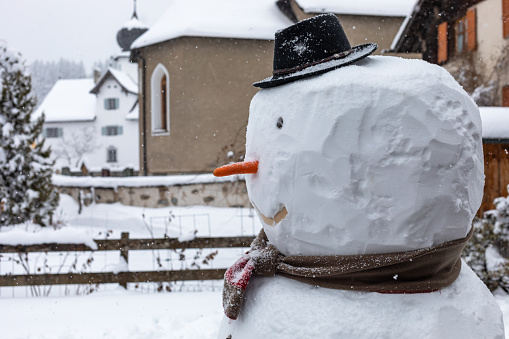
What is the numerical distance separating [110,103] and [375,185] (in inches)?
1326

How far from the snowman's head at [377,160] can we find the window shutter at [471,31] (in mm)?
12144

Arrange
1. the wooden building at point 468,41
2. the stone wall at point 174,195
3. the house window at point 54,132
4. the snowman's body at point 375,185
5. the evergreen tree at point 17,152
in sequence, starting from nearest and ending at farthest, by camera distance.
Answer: the snowman's body at point 375,185, the evergreen tree at point 17,152, the wooden building at point 468,41, the stone wall at point 174,195, the house window at point 54,132

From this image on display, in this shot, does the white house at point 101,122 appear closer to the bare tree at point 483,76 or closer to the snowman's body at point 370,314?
the bare tree at point 483,76

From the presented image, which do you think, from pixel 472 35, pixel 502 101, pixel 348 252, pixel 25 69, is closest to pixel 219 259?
pixel 348 252

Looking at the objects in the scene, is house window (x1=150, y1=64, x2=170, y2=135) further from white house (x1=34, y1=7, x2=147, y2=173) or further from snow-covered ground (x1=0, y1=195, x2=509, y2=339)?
white house (x1=34, y1=7, x2=147, y2=173)

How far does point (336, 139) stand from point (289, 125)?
21cm

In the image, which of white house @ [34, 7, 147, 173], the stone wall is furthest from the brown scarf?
white house @ [34, 7, 147, 173]

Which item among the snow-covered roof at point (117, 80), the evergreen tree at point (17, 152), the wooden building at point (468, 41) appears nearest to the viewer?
the evergreen tree at point (17, 152)

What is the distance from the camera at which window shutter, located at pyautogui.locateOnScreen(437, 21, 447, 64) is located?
13042mm

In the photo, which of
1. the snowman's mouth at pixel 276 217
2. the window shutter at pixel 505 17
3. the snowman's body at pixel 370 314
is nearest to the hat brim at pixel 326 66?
the snowman's mouth at pixel 276 217

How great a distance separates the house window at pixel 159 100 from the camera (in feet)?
50.1

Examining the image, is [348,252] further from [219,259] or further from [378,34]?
[378,34]

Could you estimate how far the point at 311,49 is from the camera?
6.03 feet

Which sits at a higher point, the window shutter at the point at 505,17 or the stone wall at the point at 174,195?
the window shutter at the point at 505,17
